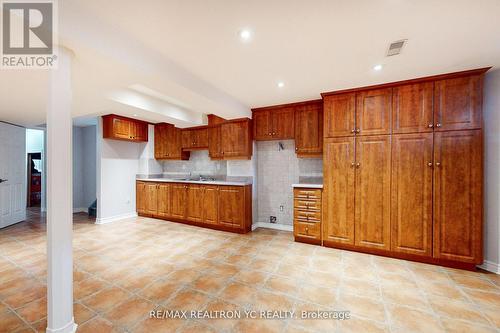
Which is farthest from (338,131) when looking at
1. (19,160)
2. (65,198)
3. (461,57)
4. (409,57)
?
(19,160)

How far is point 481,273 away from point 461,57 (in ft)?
8.31

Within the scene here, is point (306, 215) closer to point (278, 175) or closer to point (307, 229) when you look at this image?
point (307, 229)

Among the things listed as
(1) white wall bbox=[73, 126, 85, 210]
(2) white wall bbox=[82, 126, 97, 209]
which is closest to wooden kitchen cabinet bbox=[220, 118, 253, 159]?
(2) white wall bbox=[82, 126, 97, 209]

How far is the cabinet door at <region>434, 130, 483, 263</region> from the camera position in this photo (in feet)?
8.75

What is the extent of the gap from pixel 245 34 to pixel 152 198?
454 cm

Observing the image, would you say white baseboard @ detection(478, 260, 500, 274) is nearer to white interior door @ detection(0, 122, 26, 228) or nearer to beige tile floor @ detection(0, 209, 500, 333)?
beige tile floor @ detection(0, 209, 500, 333)

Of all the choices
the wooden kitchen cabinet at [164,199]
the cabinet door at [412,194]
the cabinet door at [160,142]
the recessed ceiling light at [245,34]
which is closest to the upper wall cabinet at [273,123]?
the cabinet door at [412,194]

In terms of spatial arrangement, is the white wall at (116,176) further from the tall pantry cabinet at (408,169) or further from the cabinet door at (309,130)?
the tall pantry cabinet at (408,169)

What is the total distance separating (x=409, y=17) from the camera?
1.72 m

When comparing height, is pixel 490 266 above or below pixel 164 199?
below

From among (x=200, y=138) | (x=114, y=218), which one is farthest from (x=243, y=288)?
(x=114, y=218)

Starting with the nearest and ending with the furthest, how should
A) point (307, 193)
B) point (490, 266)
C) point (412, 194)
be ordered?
1. point (490, 266)
2. point (412, 194)
3. point (307, 193)

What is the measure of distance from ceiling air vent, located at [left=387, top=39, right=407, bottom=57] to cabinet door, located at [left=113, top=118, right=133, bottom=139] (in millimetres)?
5001

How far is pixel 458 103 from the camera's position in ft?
9.02
